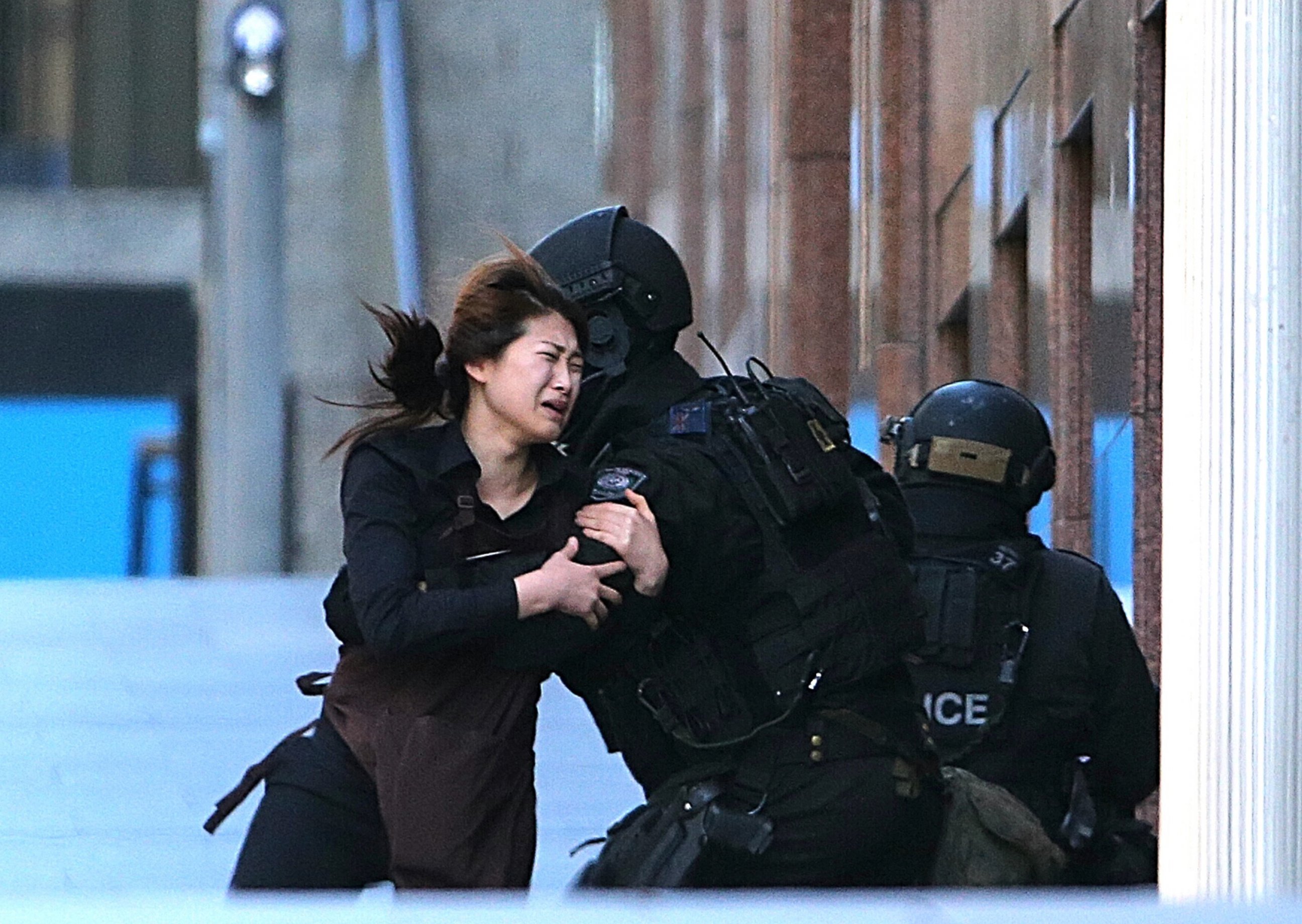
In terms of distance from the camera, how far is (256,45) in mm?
Answer: 15984

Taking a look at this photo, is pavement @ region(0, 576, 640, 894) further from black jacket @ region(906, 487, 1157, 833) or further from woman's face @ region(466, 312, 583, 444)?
woman's face @ region(466, 312, 583, 444)

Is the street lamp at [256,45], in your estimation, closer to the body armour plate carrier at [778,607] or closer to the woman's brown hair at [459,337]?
the woman's brown hair at [459,337]

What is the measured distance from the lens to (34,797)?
26.8 feet

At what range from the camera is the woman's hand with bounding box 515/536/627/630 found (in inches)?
176

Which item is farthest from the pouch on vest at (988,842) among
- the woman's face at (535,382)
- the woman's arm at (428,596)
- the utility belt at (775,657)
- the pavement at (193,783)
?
the woman's face at (535,382)

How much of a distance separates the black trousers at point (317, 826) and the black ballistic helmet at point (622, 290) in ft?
2.72

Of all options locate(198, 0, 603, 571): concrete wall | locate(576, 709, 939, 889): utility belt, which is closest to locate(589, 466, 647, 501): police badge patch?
locate(576, 709, 939, 889): utility belt

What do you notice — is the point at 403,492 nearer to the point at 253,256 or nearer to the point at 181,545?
the point at 253,256

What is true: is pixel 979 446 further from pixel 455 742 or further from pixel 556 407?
pixel 455 742

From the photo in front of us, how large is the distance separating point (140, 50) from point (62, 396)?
12.9 ft

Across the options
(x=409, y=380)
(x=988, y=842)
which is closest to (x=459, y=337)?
(x=409, y=380)

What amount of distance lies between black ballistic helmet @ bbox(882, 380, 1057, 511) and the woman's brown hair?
145 centimetres

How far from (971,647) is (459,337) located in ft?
5.10

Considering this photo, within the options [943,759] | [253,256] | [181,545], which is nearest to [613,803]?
[943,759]
